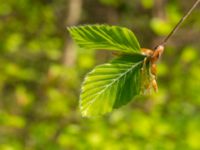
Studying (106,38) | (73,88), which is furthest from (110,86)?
(73,88)

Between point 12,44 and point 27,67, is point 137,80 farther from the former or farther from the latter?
point 27,67

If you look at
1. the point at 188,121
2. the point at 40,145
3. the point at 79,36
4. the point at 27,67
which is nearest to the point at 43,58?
the point at 27,67

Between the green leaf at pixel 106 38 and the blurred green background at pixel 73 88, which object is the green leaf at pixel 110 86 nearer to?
the green leaf at pixel 106 38

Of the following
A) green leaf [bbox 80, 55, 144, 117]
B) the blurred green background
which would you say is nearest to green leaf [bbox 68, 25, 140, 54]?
green leaf [bbox 80, 55, 144, 117]

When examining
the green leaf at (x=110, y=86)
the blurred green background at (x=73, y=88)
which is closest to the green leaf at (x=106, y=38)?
the green leaf at (x=110, y=86)

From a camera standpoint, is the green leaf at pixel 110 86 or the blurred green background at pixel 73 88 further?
the blurred green background at pixel 73 88

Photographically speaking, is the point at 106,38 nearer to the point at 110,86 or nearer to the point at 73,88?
the point at 110,86
